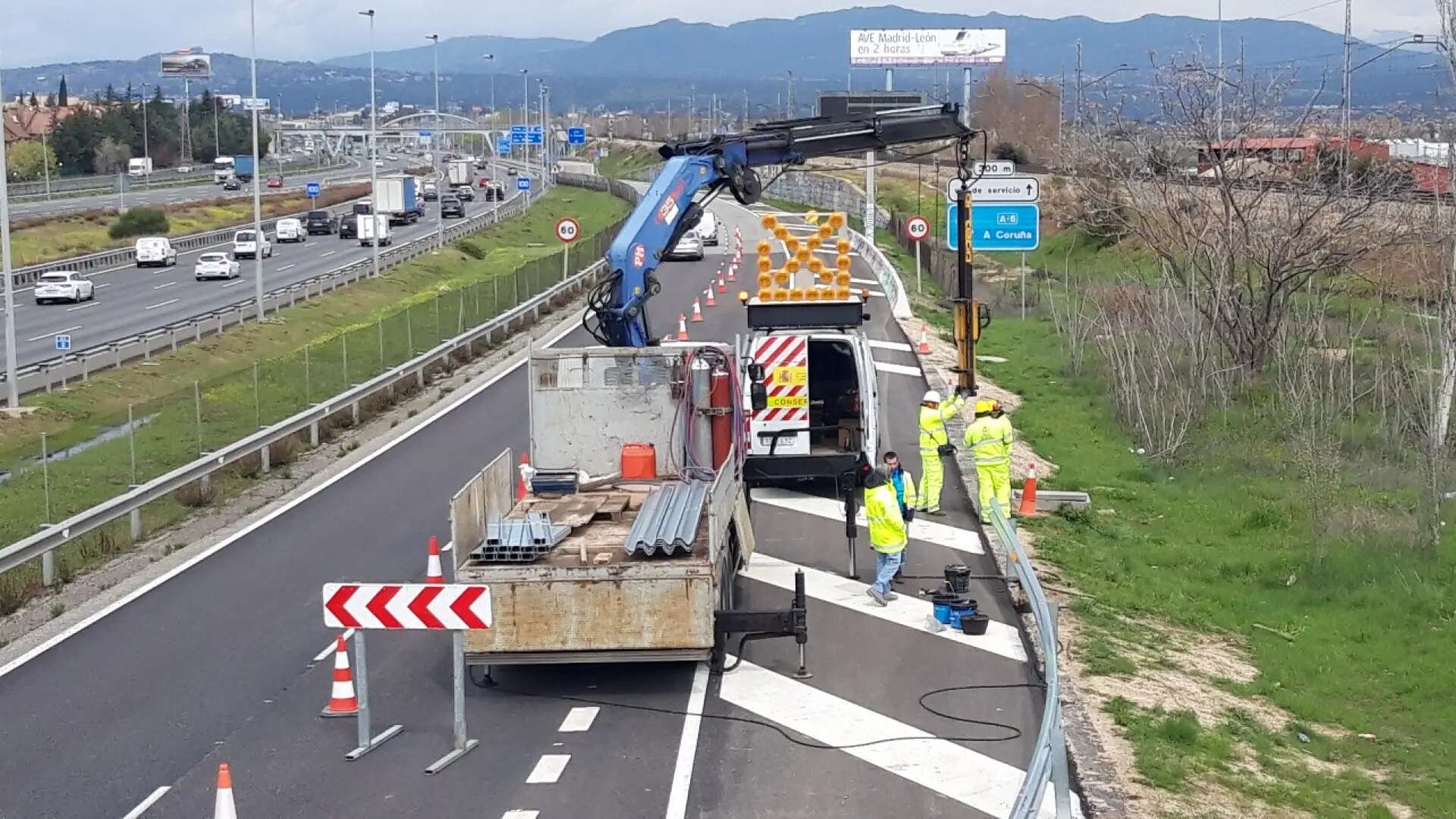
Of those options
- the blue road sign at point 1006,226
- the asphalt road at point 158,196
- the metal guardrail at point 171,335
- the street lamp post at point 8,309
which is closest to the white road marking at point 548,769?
the blue road sign at point 1006,226

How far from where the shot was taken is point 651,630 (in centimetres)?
1288

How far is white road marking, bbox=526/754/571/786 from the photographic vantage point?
446 inches

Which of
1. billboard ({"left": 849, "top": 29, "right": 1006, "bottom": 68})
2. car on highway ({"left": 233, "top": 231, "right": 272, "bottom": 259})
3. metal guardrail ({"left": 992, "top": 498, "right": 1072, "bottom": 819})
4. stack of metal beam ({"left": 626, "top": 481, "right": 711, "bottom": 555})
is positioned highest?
billboard ({"left": 849, "top": 29, "right": 1006, "bottom": 68})

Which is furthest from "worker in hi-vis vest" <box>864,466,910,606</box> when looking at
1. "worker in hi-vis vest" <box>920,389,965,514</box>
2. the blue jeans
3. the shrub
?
the shrub

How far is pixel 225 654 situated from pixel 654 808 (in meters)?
5.59

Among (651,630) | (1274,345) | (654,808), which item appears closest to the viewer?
(654,808)

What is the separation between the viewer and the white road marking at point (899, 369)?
109 feet

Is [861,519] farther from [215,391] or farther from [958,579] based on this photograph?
[215,391]

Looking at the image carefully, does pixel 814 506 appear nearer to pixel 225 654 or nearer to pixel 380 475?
pixel 380 475

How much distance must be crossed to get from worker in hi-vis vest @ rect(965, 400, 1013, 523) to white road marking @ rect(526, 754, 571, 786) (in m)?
7.67

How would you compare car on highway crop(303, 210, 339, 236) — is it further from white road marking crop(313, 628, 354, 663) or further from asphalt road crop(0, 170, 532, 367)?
white road marking crop(313, 628, 354, 663)

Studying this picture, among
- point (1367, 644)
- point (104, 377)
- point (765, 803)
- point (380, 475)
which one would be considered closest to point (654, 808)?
point (765, 803)

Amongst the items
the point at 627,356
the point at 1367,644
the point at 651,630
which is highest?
the point at 627,356

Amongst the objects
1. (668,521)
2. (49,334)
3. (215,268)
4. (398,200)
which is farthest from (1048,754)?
(398,200)
